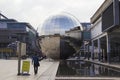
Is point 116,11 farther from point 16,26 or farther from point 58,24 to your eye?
point 16,26

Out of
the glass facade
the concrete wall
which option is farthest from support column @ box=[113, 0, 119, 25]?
the glass facade

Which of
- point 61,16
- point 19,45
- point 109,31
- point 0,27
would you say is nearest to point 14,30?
point 0,27

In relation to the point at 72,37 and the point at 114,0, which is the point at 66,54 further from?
the point at 114,0

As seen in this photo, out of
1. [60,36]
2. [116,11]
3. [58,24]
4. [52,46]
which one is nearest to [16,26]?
[58,24]

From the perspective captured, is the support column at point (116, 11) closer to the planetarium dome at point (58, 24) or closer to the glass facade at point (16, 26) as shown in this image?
the planetarium dome at point (58, 24)

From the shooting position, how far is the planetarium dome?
5209cm

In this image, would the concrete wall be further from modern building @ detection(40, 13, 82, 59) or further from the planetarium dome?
the planetarium dome

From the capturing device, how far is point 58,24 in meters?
52.8

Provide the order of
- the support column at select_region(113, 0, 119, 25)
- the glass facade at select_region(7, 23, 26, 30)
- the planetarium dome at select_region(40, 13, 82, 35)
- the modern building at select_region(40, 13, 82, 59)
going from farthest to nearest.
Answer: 1. the glass facade at select_region(7, 23, 26, 30)
2. the planetarium dome at select_region(40, 13, 82, 35)
3. the modern building at select_region(40, 13, 82, 59)
4. the support column at select_region(113, 0, 119, 25)

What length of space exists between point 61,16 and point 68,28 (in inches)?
145

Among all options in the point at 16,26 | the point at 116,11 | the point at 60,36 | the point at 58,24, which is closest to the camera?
the point at 116,11

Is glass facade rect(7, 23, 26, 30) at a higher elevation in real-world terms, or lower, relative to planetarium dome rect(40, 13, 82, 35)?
higher

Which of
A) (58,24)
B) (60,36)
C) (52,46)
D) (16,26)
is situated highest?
(16,26)

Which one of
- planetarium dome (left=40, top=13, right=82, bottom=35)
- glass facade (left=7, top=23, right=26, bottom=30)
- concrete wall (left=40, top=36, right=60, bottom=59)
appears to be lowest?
concrete wall (left=40, top=36, right=60, bottom=59)
